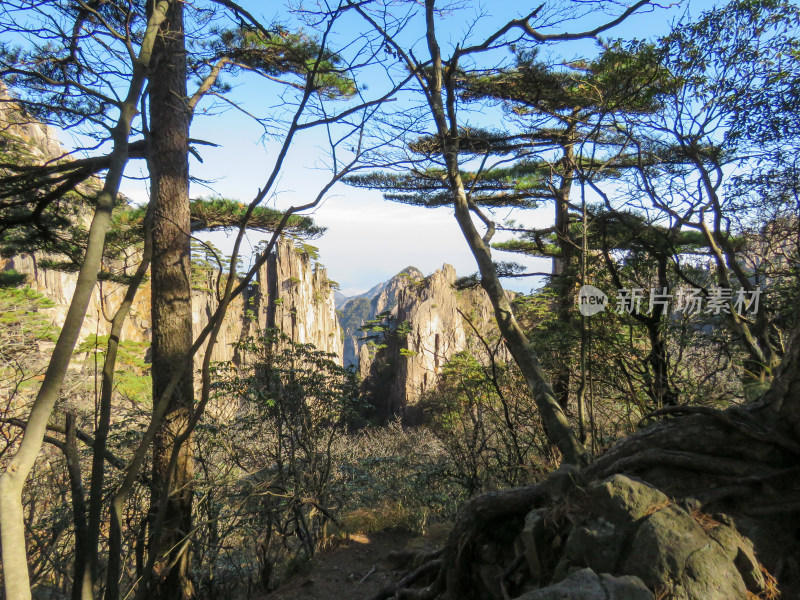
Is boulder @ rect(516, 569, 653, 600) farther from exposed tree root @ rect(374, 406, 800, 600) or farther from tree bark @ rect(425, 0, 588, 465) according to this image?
tree bark @ rect(425, 0, 588, 465)

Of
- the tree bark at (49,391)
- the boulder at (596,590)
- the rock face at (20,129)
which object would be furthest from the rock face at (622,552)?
the rock face at (20,129)

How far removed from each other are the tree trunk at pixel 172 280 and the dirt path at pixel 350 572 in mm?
746

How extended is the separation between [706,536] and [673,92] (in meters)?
5.33

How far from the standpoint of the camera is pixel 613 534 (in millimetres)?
1591

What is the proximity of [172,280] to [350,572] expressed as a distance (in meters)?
2.54

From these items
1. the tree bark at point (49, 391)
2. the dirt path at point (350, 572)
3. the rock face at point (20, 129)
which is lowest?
the dirt path at point (350, 572)

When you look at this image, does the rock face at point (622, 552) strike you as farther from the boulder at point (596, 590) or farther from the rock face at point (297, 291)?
the rock face at point (297, 291)

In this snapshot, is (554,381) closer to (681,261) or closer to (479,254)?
(681,261)

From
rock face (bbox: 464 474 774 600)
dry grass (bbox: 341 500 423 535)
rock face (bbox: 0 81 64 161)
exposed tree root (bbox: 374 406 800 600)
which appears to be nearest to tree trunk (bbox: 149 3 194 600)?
rock face (bbox: 0 81 64 161)

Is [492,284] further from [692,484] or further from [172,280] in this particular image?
[172,280]

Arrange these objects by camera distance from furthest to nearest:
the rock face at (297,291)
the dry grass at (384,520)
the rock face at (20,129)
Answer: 1. the rock face at (297,291)
2. the dry grass at (384,520)
3. the rock face at (20,129)

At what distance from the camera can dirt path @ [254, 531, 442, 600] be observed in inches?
126

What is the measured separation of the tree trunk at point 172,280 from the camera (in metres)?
3.22

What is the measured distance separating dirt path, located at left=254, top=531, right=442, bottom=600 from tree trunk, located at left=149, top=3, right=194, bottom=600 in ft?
2.45
